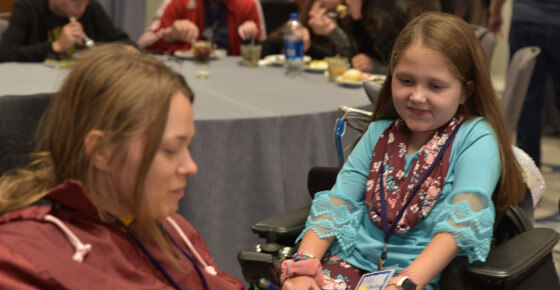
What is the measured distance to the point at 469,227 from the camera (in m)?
1.60

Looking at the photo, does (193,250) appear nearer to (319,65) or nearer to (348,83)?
(348,83)

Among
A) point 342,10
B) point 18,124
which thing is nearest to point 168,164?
point 18,124

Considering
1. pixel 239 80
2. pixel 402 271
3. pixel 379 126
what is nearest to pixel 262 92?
pixel 239 80

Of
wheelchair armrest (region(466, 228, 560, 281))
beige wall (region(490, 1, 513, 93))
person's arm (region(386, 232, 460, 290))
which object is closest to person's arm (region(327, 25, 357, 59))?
wheelchair armrest (region(466, 228, 560, 281))

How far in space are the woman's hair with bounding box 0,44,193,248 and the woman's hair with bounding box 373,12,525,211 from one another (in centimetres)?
82

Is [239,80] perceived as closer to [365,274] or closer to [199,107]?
[199,107]

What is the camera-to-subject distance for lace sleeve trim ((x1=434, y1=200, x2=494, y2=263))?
1.58m

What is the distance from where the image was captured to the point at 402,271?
159 centimetres

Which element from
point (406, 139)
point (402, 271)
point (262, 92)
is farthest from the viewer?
point (262, 92)

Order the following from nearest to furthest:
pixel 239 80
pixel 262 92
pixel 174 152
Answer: pixel 174 152 < pixel 262 92 < pixel 239 80

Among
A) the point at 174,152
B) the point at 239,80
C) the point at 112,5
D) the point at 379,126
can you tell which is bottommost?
the point at 112,5

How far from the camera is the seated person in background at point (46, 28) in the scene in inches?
136

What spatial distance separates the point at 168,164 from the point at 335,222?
761mm

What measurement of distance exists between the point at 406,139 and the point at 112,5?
509cm
